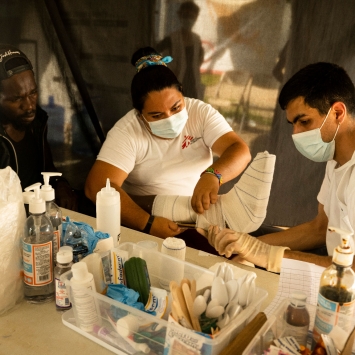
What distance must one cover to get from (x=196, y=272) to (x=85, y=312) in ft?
0.83

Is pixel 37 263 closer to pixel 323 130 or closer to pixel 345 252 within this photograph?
pixel 345 252

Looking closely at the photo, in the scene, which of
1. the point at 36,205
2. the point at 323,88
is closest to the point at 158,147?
the point at 323,88

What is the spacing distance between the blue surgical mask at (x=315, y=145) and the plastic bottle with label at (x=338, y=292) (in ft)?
2.31

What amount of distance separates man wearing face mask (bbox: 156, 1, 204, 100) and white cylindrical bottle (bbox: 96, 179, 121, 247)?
1362 millimetres

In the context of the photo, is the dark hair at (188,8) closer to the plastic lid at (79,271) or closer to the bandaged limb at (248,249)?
the bandaged limb at (248,249)

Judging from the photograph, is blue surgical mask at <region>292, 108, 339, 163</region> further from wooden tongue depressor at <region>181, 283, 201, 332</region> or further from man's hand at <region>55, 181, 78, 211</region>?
man's hand at <region>55, 181, 78, 211</region>

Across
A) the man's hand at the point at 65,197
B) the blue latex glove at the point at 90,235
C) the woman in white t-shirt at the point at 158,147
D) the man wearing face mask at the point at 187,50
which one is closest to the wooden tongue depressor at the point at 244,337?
the blue latex glove at the point at 90,235

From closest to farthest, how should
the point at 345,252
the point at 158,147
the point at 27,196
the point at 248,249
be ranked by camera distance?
the point at 345,252, the point at 27,196, the point at 248,249, the point at 158,147

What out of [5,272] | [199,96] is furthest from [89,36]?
[5,272]

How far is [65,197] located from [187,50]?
3.55ft

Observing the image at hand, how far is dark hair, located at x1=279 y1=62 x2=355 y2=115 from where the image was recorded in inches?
48.6

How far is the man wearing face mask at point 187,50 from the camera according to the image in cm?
210

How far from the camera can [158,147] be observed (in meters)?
1.87

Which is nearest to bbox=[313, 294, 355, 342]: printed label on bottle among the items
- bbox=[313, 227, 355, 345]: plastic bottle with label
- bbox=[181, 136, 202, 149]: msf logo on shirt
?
bbox=[313, 227, 355, 345]: plastic bottle with label
